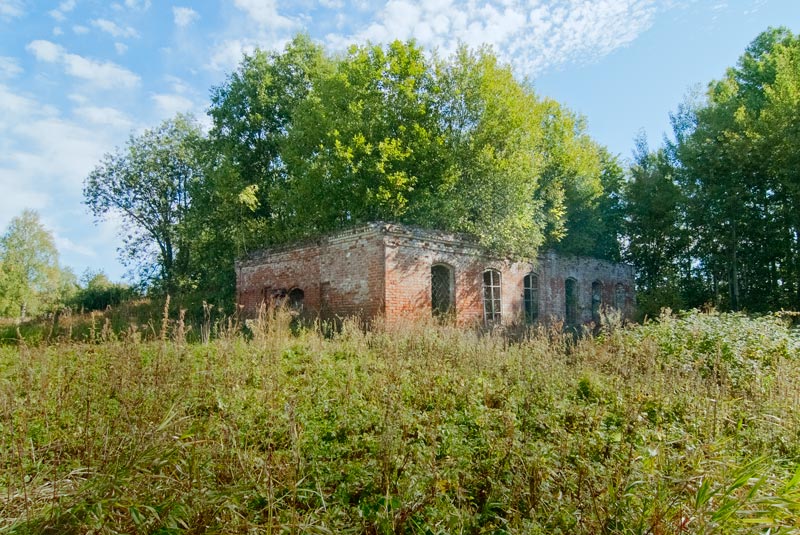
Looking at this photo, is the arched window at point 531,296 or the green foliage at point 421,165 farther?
the arched window at point 531,296

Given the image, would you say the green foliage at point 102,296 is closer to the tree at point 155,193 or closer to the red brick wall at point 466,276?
the tree at point 155,193

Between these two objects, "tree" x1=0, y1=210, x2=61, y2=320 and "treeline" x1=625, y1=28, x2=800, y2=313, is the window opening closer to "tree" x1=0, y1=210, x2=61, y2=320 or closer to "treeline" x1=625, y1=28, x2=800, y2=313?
"treeline" x1=625, y1=28, x2=800, y2=313

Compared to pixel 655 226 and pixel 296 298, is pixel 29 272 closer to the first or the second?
pixel 296 298

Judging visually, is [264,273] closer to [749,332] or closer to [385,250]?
[385,250]

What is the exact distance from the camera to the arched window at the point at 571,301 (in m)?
18.4

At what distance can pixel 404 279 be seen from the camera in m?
12.8

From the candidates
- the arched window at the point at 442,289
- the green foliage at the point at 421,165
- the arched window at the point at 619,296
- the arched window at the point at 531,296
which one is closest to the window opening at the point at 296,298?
the green foliage at the point at 421,165

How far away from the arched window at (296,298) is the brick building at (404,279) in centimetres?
3

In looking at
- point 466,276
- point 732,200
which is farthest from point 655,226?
point 466,276

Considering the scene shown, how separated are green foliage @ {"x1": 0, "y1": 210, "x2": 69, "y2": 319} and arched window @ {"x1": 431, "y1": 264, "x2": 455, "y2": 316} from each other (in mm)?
30559

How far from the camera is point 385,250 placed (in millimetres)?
12438

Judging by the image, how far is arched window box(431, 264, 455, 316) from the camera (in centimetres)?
1383

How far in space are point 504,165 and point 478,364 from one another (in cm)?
966

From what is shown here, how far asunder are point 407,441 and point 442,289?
9.89 metres
